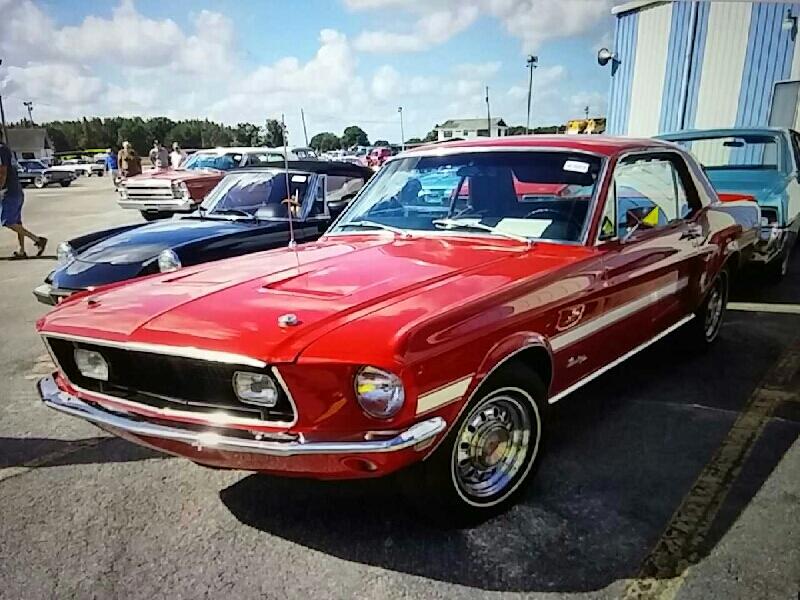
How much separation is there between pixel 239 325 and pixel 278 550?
91 centimetres

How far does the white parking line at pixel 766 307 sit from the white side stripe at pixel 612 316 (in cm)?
231

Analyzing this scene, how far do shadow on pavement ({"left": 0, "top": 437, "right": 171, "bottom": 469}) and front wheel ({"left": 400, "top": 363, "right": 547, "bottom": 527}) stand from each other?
161cm

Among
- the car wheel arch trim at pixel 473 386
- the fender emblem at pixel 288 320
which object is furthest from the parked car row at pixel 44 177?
the car wheel arch trim at pixel 473 386

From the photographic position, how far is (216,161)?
44.1 ft

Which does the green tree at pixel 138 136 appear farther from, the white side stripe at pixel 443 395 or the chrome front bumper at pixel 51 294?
the white side stripe at pixel 443 395

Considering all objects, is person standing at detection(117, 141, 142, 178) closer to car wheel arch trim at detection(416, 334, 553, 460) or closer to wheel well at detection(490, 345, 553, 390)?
wheel well at detection(490, 345, 553, 390)

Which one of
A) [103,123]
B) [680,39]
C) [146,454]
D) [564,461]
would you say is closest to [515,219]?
[564,461]

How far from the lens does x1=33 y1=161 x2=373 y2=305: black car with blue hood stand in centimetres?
507

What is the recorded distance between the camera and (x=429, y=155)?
13.2ft

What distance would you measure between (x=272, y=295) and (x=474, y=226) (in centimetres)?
134

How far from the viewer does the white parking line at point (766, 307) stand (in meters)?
5.87

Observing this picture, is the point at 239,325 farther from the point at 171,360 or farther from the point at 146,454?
the point at 146,454

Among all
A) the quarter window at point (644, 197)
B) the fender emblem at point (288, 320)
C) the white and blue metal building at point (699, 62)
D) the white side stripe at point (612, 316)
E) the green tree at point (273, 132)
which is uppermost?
the white and blue metal building at point (699, 62)

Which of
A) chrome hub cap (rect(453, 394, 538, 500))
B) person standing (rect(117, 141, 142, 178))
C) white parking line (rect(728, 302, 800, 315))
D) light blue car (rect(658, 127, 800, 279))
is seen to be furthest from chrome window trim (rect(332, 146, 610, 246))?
person standing (rect(117, 141, 142, 178))
